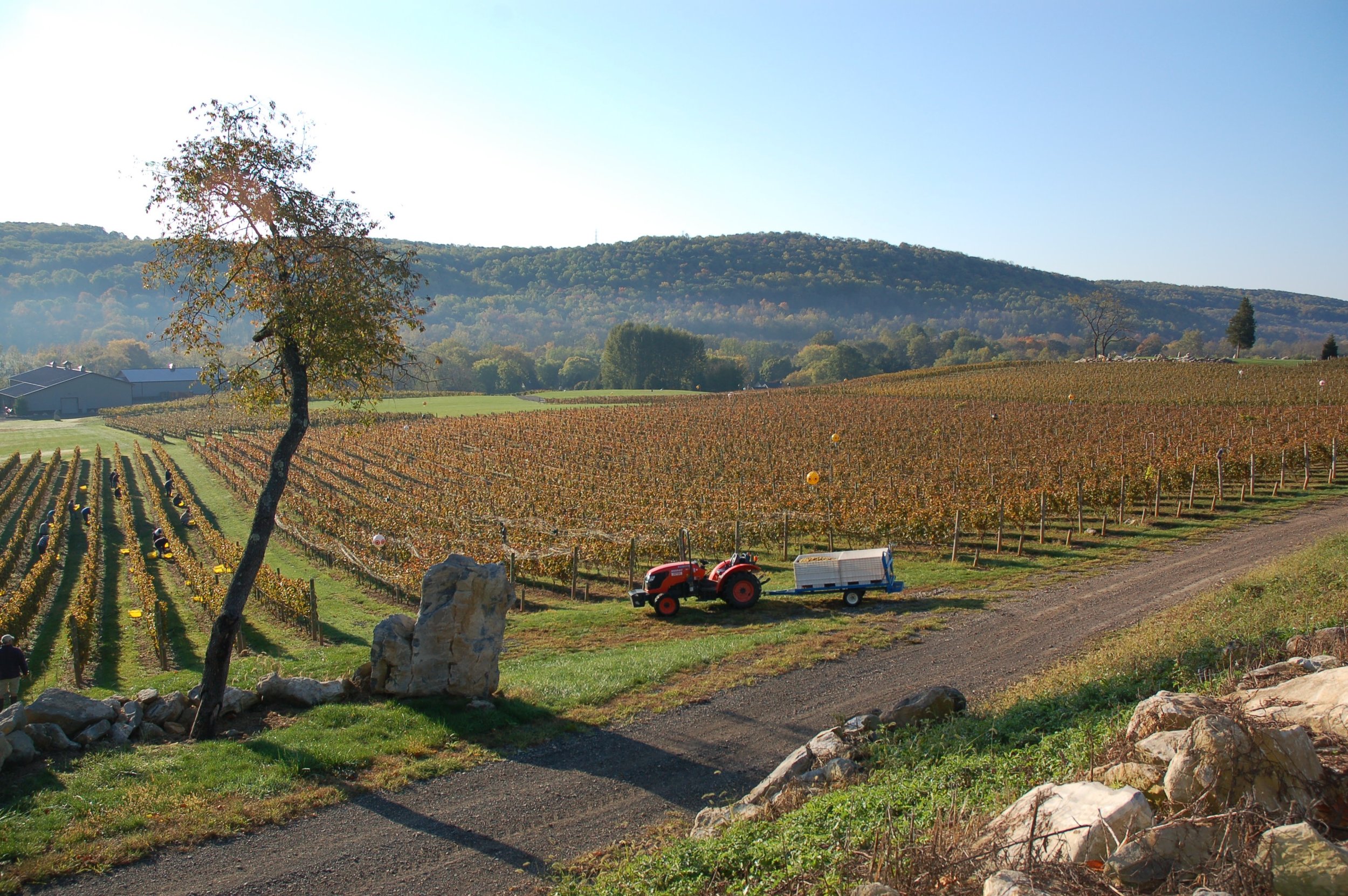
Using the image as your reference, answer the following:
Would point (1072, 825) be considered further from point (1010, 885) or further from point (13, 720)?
point (13, 720)

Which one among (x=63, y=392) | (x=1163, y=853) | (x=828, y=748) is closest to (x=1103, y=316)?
(x=828, y=748)

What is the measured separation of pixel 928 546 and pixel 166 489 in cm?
3280

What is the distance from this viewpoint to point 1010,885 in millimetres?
4305

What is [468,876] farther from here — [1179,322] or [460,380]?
[1179,322]

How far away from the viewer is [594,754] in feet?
31.5

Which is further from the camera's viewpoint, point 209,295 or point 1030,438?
point 1030,438

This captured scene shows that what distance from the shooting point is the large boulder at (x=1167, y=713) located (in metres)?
5.91

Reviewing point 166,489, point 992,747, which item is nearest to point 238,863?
point 992,747

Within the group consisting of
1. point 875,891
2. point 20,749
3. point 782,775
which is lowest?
point 20,749

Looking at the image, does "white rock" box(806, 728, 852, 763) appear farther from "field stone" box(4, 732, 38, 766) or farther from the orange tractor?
the orange tractor

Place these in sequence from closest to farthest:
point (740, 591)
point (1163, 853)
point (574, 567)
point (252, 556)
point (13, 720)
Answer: point (1163, 853) < point (13, 720) < point (252, 556) < point (740, 591) < point (574, 567)

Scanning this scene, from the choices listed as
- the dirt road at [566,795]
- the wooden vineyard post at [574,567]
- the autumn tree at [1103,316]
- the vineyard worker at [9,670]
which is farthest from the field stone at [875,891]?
the autumn tree at [1103,316]

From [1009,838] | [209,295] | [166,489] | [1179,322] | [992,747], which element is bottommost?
[166,489]

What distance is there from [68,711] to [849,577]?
1359cm
